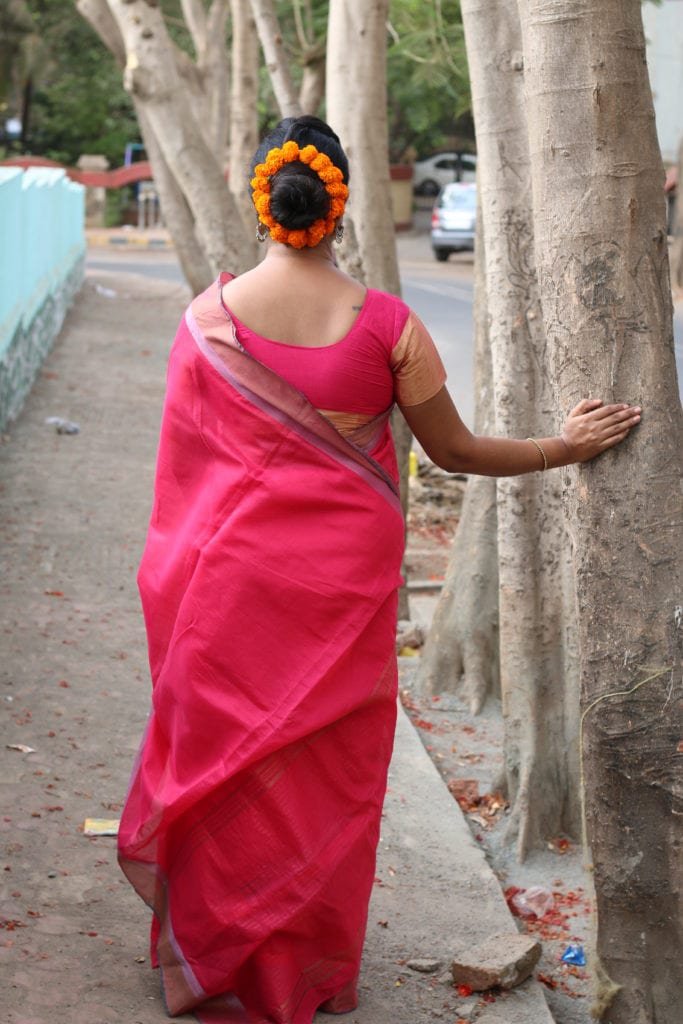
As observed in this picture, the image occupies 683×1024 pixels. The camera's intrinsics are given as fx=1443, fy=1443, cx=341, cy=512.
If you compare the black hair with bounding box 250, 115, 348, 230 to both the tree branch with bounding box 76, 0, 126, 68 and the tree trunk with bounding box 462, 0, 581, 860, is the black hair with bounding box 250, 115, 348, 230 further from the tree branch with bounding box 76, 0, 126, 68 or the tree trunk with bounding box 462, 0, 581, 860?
the tree branch with bounding box 76, 0, 126, 68

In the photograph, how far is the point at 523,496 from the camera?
476 cm

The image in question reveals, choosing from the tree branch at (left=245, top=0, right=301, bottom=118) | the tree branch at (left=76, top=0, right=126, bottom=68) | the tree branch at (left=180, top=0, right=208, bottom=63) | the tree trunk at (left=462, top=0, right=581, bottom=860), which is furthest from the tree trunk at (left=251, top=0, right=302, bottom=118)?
the tree branch at (left=180, top=0, right=208, bottom=63)

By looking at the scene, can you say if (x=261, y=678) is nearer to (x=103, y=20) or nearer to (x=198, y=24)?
(x=103, y=20)

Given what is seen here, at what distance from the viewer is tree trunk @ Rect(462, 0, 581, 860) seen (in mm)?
4707

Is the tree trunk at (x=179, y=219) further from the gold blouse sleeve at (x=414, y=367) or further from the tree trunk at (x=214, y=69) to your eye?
the gold blouse sleeve at (x=414, y=367)

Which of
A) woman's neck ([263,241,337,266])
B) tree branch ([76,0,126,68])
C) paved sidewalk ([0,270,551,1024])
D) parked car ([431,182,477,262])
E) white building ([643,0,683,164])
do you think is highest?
white building ([643,0,683,164])

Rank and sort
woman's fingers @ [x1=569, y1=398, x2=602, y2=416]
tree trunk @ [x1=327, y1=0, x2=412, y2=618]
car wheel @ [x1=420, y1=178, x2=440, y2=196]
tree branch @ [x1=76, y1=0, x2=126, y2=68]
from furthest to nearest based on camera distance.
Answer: car wheel @ [x1=420, y1=178, x2=440, y2=196], tree branch @ [x1=76, y1=0, x2=126, y2=68], tree trunk @ [x1=327, y1=0, x2=412, y2=618], woman's fingers @ [x1=569, y1=398, x2=602, y2=416]

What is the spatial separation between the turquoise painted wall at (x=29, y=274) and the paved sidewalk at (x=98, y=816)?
1789 millimetres

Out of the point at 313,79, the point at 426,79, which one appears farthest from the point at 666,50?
the point at 313,79

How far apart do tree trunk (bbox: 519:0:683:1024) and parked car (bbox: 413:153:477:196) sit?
43530 mm

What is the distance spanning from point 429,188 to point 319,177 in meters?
45.6

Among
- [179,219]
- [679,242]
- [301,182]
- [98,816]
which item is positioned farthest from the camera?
[679,242]

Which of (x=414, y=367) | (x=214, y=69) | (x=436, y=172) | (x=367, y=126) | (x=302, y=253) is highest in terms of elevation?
(x=214, y=69)

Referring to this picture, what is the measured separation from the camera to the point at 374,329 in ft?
10.2
